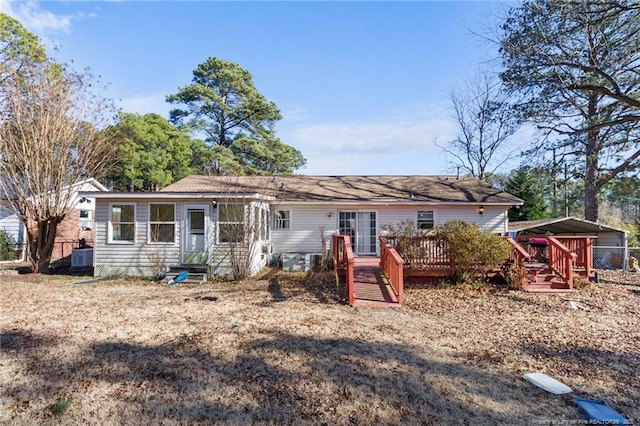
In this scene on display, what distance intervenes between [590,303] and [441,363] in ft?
18.5

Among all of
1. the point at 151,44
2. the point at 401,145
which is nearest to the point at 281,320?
the point at 151,44

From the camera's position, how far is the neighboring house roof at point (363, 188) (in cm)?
1352

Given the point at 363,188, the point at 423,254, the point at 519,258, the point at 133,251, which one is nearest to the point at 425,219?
the point at 363,188

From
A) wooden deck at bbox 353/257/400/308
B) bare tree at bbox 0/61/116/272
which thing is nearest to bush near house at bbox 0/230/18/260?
bare tree at bbox 0/61/116/272

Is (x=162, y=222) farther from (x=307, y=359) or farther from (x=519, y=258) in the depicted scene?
(x=519, y=258)

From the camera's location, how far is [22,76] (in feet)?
37.5

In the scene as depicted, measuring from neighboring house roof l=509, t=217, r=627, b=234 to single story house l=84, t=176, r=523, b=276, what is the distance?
3.38m

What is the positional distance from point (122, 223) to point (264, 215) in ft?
15.5

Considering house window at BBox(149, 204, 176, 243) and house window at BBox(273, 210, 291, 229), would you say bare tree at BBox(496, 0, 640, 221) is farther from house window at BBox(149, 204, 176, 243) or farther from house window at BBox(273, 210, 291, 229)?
house window at BBox(149, 204, 176, 243)

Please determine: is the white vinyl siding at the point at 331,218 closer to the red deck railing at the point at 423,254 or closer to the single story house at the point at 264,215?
the single story house at the point at 264,215

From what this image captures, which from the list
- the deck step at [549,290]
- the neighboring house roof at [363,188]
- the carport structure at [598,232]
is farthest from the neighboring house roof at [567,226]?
the deck step at [549,290]

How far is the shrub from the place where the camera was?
848cm

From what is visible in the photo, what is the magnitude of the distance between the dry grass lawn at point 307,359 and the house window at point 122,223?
3.35 m

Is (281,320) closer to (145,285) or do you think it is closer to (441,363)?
(441,363)
